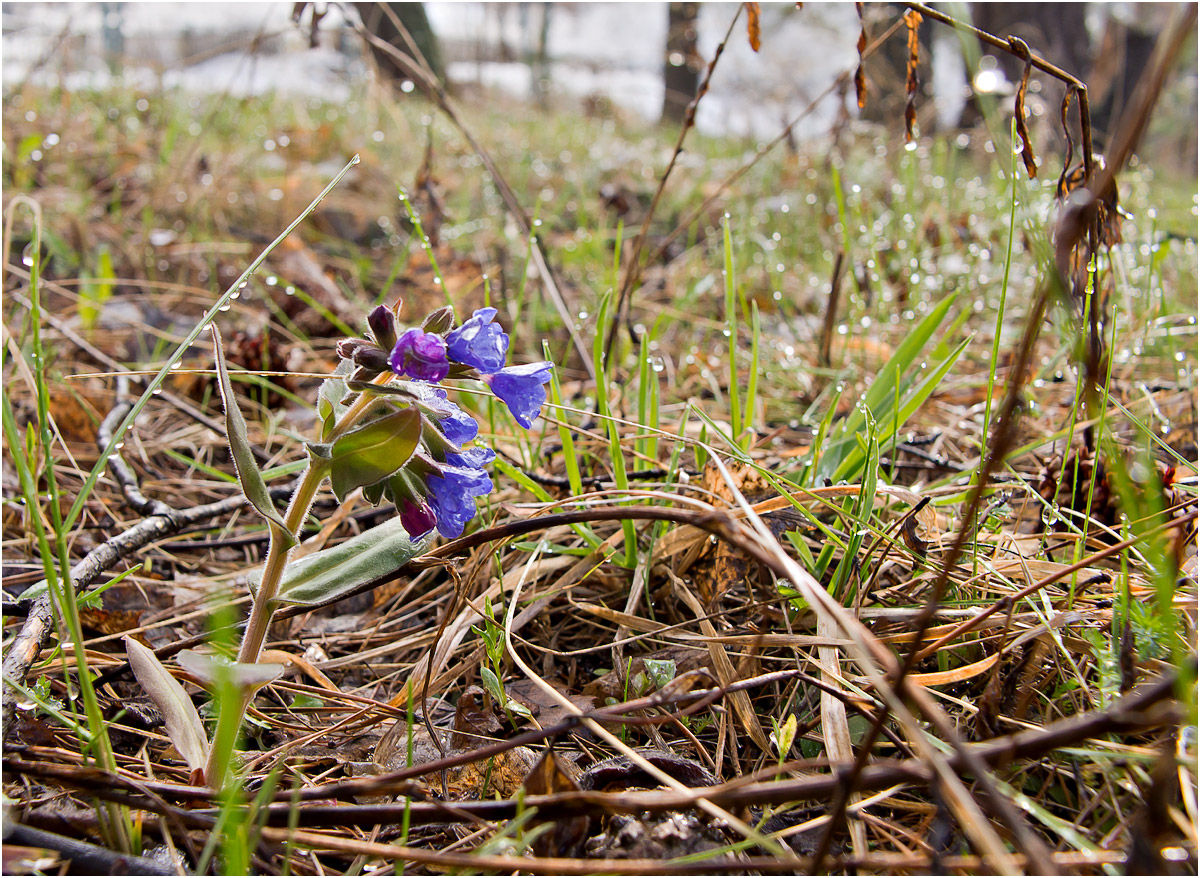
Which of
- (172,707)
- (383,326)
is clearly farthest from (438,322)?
(172,707)

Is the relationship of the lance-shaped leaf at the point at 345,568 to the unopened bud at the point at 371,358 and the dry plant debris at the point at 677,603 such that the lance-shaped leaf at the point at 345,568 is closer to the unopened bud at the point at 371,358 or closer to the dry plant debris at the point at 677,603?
the dry plant debris at the point at 677,603

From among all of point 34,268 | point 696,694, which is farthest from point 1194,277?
point 34,268

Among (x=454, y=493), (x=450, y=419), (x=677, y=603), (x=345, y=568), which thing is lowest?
(x=677, y=603)

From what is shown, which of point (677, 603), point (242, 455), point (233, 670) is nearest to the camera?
point (233, 670)

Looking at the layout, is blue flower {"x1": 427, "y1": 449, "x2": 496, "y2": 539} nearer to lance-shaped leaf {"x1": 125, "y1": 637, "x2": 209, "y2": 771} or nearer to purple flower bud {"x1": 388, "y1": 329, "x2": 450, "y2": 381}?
purple flower bud {"x1": 388, "y1": 329, "x2": 450, "y2": 381}

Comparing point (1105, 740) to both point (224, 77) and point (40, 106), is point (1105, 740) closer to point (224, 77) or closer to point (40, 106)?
point (40, 106)

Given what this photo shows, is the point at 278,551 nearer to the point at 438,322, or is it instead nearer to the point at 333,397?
the point at 333,397
